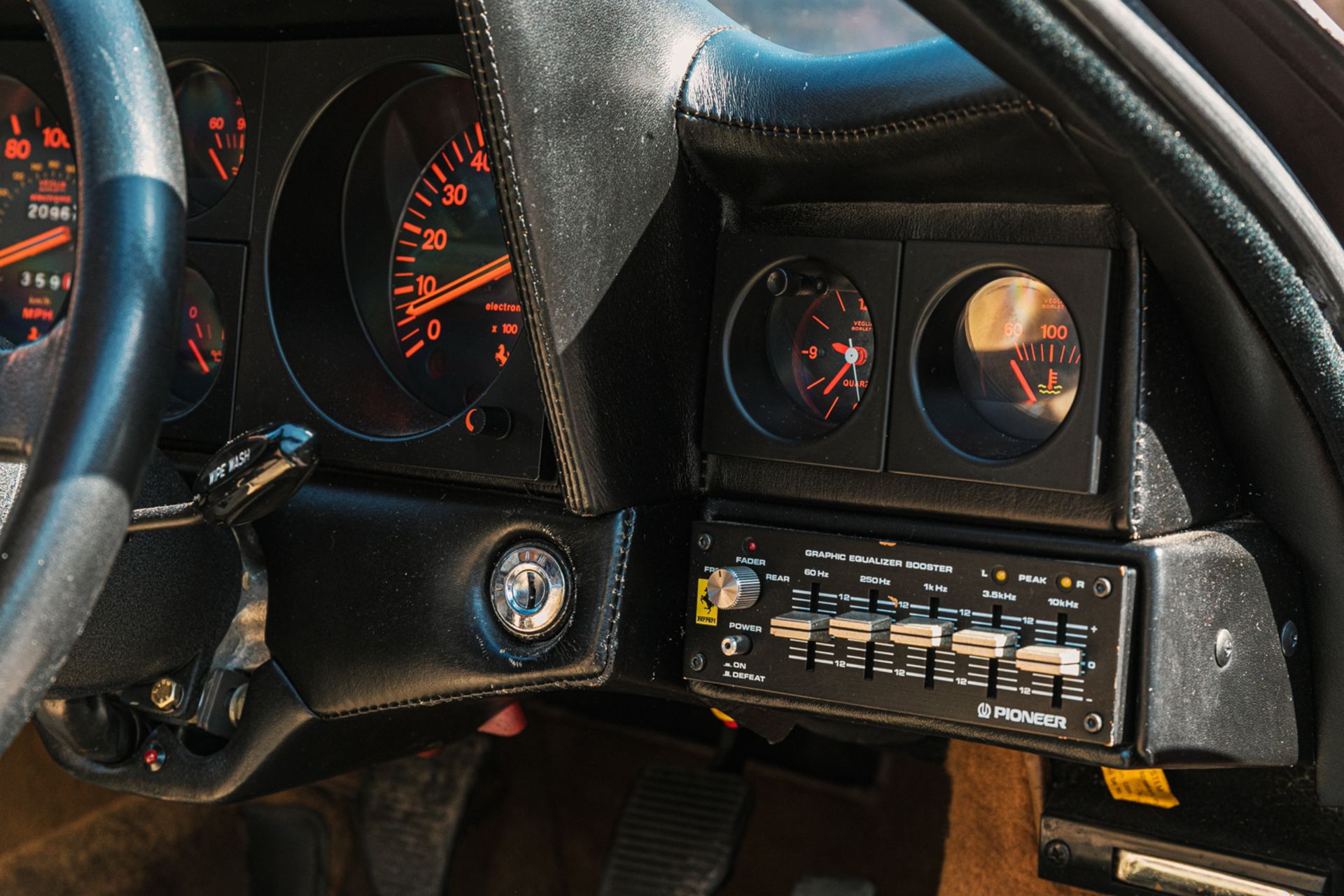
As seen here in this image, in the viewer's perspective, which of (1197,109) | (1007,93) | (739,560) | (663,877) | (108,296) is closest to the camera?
(108,296)

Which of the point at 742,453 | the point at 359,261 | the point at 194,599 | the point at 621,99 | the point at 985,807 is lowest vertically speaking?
the point at 985,807

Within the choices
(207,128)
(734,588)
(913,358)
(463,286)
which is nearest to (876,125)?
(913,358)

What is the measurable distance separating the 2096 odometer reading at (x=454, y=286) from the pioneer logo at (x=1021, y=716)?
645mm

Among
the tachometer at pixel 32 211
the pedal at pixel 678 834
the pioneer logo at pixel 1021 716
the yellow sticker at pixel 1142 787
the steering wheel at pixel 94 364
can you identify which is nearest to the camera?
the steering wheel at pixel 94 364

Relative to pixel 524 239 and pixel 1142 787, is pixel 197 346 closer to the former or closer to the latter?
pixel 524 239

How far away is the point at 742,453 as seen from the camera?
1.38 meters

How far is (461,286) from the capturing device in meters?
1.56

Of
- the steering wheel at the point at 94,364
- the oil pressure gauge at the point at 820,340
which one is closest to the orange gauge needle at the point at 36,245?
the steering wheel at the point at 94,364

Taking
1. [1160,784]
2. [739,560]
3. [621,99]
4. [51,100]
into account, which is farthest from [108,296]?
[1160,784]

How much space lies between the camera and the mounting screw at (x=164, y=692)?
4.90 ft

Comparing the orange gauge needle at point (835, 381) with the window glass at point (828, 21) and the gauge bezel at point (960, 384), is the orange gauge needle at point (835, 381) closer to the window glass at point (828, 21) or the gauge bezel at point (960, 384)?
the gauge bezel at point (960, 384)

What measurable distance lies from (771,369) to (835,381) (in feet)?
0.23

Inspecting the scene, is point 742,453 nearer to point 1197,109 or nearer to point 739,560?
point 739,560

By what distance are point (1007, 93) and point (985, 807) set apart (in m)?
1.07
